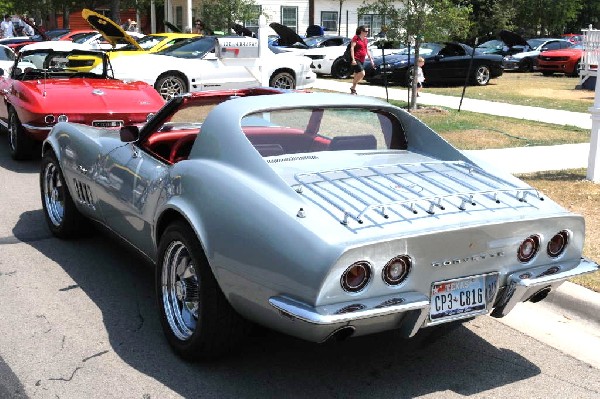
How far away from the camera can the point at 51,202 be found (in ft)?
22.0

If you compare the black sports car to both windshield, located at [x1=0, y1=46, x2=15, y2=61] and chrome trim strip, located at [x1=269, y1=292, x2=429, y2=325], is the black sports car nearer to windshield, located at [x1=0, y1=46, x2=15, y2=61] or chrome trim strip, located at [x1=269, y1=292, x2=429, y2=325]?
windshield, located at [x1=0, y1=46, x2=15, y2=61]

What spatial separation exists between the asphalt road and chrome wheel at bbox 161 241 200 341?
0.20 metres

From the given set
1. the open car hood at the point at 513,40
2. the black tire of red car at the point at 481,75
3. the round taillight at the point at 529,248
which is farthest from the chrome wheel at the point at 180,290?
the open car hood at the point at 513,40

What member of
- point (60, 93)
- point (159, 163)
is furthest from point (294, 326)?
point (60, 93)

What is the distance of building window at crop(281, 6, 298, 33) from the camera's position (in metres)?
44.1

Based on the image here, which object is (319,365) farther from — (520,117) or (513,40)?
(513,40)

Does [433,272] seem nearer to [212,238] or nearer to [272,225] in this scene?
[272,225]

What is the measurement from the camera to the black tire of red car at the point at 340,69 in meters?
24.5

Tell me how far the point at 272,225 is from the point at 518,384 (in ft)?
5.31

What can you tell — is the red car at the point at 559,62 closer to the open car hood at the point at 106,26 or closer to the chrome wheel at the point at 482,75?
the chrome wheel at the point at 482,75

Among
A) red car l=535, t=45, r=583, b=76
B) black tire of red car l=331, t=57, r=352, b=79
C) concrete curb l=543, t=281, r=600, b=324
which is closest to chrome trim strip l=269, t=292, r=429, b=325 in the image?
concrete curb l=543, t=281, r=600, b=324

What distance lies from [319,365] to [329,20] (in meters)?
42.1

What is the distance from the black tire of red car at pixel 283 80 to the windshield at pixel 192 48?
5.14ft

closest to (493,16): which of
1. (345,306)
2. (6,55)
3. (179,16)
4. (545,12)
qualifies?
(545,12)
